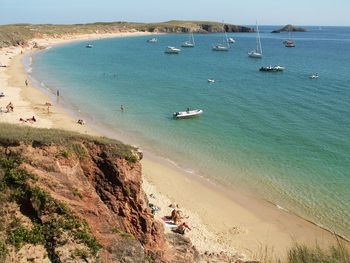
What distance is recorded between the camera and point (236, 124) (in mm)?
52312

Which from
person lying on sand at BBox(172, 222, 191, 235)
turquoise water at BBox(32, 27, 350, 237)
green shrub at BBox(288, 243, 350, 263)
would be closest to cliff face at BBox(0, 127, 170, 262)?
green shrub at BBox(288, 243, 350, 263)

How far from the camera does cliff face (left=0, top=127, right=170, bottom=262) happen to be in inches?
624

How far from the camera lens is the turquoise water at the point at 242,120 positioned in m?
36.0

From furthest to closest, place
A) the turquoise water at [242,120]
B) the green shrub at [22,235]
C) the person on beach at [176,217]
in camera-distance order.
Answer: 1. the turquoise water at [242,120]
2. the person on beach at [176,217]
3. the green shrub at [22,235]

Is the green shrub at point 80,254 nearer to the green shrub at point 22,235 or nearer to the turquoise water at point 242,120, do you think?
the green shrub at point 22,235

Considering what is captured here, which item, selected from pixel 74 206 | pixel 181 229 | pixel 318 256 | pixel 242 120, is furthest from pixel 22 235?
pixel 242 120

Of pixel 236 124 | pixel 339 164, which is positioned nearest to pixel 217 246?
pixel 339 164

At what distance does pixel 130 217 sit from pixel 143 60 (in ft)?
343

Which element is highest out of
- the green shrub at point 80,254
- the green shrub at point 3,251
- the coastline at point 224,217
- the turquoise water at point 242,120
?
the green shrub at point 3,251

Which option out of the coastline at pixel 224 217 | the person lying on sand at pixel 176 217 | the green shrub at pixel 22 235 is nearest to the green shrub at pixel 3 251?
the green shrub at pixel 22 235

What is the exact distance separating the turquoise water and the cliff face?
1635 cm

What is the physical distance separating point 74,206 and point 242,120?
39.0 m

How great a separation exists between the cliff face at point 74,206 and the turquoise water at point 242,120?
16.3 meters

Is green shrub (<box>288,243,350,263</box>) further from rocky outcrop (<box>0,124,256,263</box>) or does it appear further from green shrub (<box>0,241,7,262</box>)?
green shrub (<box>0,241,7,262</box>)
